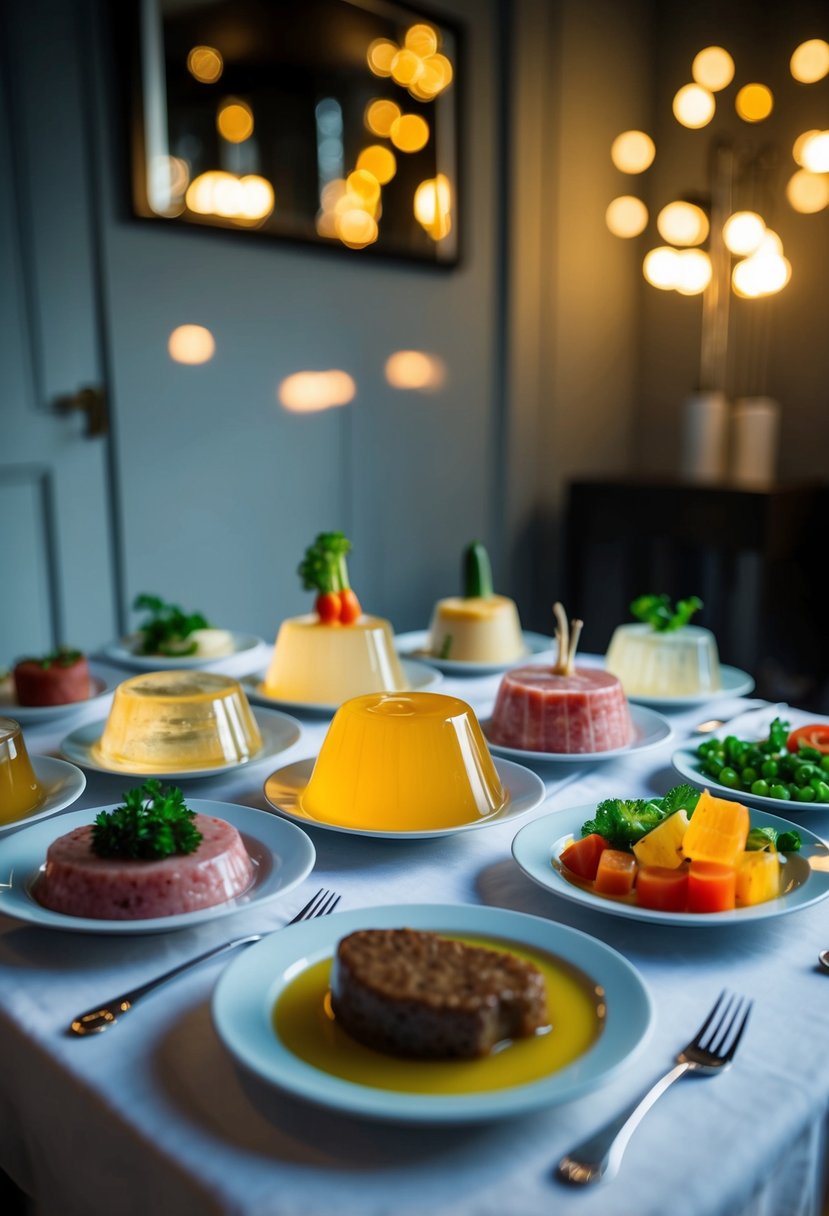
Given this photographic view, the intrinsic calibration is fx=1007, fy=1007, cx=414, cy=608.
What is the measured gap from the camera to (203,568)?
10.2ft

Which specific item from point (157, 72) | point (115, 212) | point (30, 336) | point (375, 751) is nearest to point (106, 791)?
point (375, 751)

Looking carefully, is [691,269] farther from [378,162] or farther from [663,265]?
[378,162]

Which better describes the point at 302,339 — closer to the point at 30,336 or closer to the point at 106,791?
the point at 30,336

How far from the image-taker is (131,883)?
0.79 m

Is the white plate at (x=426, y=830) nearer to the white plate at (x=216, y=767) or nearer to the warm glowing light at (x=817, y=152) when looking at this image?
the white plate at (x=216, y=767)

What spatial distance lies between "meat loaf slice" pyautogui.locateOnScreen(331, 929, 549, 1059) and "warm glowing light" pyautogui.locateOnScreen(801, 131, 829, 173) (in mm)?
2852

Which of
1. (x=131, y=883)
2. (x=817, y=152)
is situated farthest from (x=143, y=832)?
(x=817, y=152)

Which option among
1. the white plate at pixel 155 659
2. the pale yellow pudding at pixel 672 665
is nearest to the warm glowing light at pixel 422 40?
the white plate at pixel 155 659

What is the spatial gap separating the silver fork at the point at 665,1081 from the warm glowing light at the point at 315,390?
2769mm

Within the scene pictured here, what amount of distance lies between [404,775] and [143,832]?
0.29m

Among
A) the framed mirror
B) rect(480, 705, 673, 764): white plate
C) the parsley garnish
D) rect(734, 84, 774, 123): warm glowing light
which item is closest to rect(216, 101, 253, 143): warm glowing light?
the framed mirror

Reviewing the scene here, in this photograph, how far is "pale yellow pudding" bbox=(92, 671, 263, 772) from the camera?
45.8 inches

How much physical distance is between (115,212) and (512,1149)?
105 inches

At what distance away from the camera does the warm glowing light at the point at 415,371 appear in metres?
3.57
